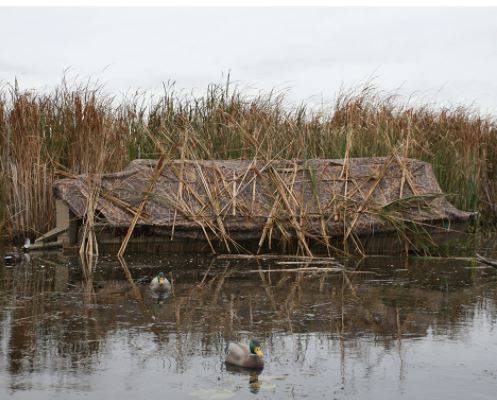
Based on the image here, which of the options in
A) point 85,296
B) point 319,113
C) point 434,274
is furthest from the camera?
point 319,113

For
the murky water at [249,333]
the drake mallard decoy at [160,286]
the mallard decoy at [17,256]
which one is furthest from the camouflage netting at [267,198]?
the drake mallard decoy at [160,286]

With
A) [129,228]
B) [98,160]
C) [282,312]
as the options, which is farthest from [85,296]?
[98,160]

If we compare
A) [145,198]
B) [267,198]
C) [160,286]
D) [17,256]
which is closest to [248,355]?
[160,286]

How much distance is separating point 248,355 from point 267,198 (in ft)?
18.2

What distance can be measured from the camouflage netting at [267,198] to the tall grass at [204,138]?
1.02 feet

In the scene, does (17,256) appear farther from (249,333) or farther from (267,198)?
(249,333)

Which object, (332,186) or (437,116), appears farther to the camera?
(437,116)

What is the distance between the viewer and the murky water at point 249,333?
454cm

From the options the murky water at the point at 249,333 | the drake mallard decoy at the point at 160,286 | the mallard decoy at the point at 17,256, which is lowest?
the murky water at the point at 249,333

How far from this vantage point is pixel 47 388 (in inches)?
175

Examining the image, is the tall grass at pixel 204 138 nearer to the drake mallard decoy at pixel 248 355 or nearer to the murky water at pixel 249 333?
the murky water at pixel 249 333

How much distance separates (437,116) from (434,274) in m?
8.26

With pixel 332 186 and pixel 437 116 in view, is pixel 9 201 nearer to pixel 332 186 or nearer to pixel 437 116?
pixel 332 186

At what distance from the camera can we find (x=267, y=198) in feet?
33.6
